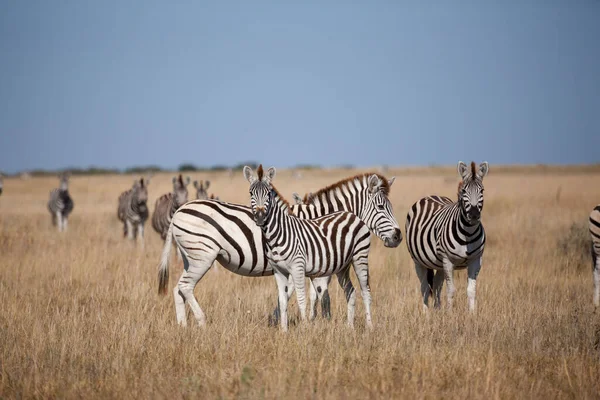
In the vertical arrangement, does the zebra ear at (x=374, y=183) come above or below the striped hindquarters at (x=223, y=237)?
above

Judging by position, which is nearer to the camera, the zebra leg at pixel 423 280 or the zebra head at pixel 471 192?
the zebra head at pixel 471 192

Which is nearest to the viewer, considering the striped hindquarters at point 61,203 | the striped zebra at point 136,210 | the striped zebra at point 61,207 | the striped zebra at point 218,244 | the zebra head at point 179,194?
the striped zebra at point 218,244

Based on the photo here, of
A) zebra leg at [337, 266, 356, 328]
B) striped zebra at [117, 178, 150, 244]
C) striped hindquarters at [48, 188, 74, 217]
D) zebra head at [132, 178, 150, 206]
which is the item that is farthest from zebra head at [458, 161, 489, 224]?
striped hindquarters at [48, 188, 74, 217]

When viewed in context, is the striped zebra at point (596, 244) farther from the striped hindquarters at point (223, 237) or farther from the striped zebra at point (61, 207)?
the striped zebra at point (61, 207)

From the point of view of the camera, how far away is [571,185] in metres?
37.2

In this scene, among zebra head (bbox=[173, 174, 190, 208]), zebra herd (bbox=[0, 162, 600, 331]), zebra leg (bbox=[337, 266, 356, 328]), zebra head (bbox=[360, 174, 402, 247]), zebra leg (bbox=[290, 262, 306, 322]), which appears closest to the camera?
zebra leg (bbox=[290, 262, 306, 322])

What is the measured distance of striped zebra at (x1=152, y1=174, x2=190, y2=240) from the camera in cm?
1599

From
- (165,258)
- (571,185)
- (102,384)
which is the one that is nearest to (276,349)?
(102,384)

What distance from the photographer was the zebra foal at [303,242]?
7.69 meters

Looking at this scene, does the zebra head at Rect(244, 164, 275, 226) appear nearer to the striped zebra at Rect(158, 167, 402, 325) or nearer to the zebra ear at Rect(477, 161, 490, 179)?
the striped zebra at Rect(158, 167, 402, 325)

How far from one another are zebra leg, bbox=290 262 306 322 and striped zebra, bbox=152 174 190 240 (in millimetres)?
8629

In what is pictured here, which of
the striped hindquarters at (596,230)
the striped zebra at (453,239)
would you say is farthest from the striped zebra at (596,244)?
the striped zebra at (453,239)

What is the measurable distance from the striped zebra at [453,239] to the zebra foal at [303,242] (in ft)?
4.66

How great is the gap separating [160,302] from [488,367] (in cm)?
553
